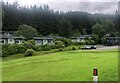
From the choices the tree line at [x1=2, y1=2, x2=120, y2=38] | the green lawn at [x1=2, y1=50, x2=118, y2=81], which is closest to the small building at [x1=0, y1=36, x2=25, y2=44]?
the tree line at [x1=2, y1=2, x2=120, y2=38]

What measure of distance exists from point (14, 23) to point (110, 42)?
33769 millimetres

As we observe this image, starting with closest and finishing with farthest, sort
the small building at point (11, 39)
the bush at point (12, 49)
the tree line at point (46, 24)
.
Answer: the bush at point (12, 49), the small building at point (11, 39), the tree line at point (46, 24)

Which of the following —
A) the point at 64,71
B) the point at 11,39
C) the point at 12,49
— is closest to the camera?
the point at 64,71

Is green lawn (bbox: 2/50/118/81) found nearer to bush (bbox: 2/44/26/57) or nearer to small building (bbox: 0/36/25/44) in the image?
bush (bbox: 2/44/26/57)

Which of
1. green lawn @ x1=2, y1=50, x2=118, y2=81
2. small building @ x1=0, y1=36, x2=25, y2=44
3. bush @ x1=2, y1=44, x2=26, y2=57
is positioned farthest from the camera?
small building @ x1=0, y1=36, x2=25, y2=44

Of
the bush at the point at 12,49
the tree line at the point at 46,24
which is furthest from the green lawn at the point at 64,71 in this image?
the tree line at the point at 46,24

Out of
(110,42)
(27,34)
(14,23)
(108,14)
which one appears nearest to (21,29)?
(27,34)

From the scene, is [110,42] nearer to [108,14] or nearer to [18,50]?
[18,50]

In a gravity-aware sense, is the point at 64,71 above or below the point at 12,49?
above

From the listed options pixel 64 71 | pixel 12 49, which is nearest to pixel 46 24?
pixel 12 49

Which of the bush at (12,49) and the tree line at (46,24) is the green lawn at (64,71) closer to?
the bush at (12,49)

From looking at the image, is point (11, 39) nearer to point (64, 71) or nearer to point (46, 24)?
point (46, 24)

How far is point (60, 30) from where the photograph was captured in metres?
80.5

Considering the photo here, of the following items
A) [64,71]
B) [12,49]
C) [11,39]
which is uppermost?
[11,39]
